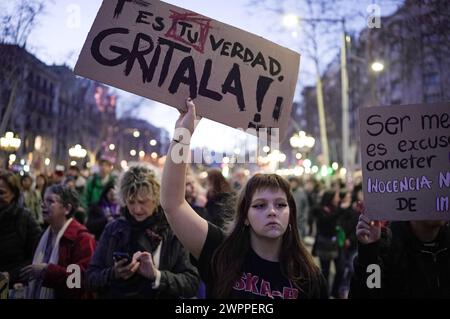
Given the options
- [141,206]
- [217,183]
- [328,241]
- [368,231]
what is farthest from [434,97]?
[141,206]

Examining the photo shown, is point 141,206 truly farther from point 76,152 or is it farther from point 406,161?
point 76,152

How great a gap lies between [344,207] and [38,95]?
484cm

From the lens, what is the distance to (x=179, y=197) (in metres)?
2.28

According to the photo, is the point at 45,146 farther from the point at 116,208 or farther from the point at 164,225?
the point at 164,225

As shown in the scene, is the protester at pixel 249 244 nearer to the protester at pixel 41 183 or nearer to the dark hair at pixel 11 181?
the dark hair at pixel 11 181

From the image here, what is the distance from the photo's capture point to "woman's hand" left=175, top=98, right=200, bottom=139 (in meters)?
2.33

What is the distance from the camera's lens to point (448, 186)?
8.21 feet

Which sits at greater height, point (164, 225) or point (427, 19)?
point (427, 19)

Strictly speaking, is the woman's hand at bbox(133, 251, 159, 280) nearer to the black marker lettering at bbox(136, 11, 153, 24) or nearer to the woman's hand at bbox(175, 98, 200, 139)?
the woman's hand at bbox(175, 98, 200, 139)

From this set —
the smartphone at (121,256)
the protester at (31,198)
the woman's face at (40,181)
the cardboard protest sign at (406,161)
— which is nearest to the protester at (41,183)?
the woman's face at (40,181)

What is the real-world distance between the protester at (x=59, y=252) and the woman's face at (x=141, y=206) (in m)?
0.54

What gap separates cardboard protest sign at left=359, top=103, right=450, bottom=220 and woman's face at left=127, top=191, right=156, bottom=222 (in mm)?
1356

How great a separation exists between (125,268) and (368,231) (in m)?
1.29
